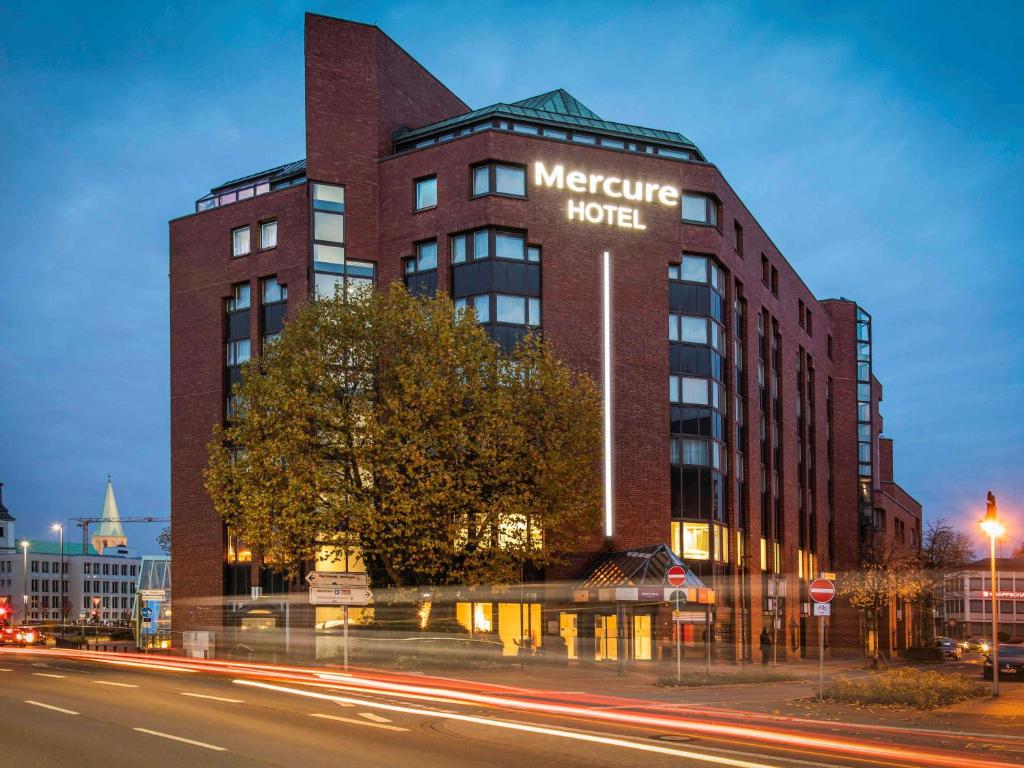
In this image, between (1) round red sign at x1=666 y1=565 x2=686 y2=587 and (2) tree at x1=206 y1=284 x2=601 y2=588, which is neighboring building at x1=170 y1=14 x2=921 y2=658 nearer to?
(2) tree at x1=206 y1=284 x2=601 y2=588

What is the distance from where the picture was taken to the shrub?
80.5ft

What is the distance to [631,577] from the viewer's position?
43.6 m

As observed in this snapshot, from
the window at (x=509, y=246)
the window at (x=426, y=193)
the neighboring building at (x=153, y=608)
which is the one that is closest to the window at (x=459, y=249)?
the window at (x=509, y=246)

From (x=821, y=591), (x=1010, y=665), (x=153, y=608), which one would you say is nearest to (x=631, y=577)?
(x=1010, y=665)

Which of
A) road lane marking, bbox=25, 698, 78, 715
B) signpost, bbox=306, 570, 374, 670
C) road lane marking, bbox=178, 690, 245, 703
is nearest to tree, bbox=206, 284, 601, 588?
signpost, bbox=306, 570, 374, 670

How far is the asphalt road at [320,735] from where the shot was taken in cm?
1520

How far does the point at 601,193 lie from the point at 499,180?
4626mm

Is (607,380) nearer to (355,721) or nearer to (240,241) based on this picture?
(240,241)

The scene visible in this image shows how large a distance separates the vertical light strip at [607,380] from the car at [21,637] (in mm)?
40722

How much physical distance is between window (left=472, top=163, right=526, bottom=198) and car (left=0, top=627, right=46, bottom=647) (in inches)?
1639

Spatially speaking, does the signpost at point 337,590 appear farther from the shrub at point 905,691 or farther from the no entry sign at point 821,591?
the shrub at point 905,691

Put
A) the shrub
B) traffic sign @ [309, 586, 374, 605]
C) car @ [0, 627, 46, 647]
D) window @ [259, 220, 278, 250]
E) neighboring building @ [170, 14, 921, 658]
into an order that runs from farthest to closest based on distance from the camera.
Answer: car @ [0, 627, 46, 647]
window @ [259, 220, 278, 250]
neighboring building @ [170, 14, 921, 658]
traffic sign @ [309, 586, 374, 605]
the shrub

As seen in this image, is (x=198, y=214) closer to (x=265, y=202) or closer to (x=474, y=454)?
(x=265, y=202)

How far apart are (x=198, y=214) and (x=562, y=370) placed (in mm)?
25048
